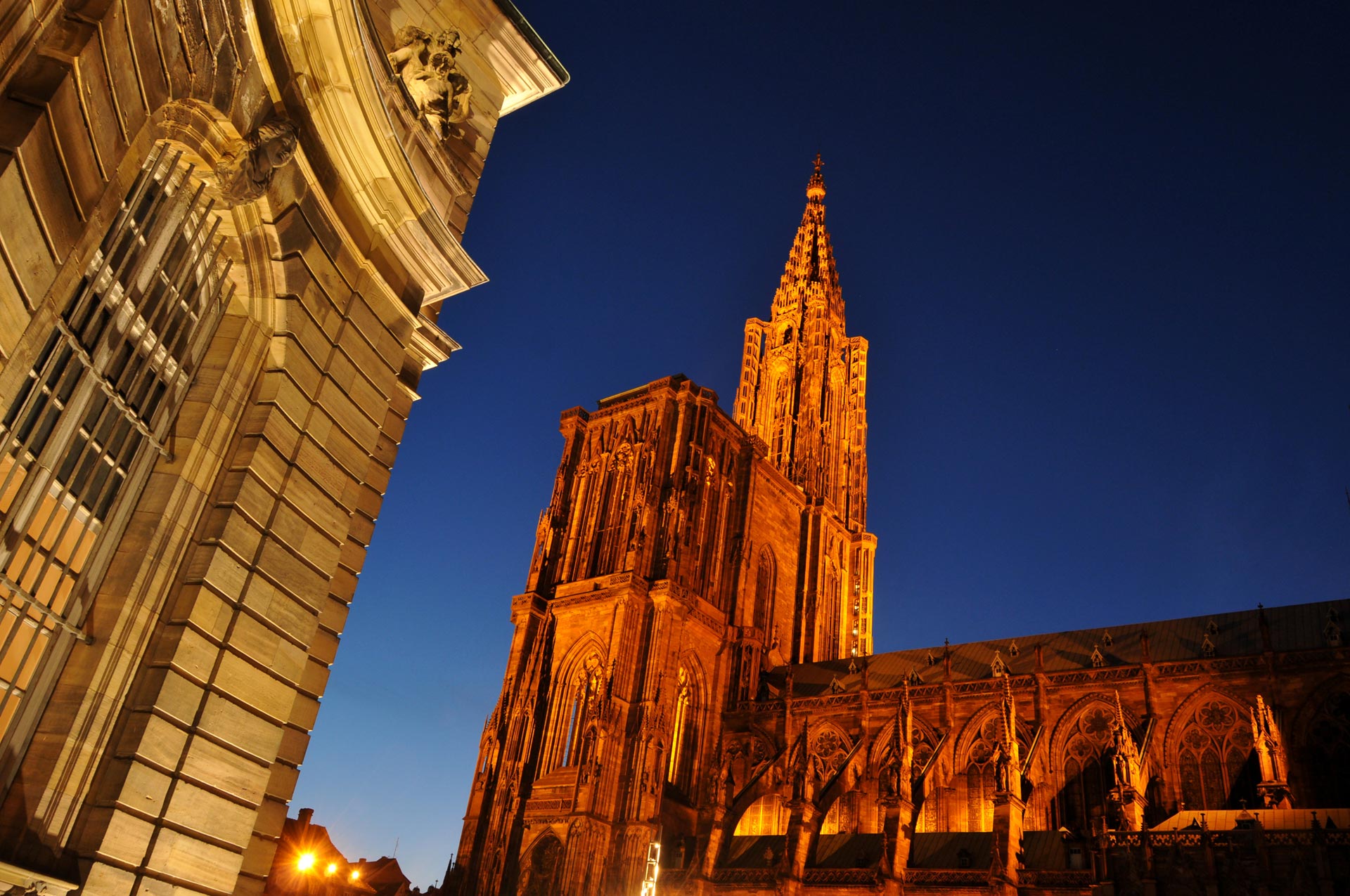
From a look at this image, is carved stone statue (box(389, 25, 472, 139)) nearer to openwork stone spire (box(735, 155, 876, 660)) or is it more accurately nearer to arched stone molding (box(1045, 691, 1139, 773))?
arched stone molding (box(1045, 691, 1139, 773))

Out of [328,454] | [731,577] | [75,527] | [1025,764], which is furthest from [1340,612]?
[75,527]

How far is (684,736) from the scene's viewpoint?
124ft

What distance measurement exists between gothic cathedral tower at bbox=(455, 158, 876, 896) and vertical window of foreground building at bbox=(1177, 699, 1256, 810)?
14.6m

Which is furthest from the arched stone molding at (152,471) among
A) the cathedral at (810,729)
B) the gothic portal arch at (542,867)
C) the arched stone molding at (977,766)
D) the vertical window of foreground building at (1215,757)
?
the vertical window of foreground building at (1215,757)

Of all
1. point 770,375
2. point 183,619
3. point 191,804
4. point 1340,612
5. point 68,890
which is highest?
point 770,375

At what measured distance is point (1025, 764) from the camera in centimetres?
3144

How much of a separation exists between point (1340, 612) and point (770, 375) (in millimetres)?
29424

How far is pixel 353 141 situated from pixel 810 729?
102 ft

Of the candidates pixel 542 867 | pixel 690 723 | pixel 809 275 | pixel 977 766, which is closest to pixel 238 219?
pixel 542 867

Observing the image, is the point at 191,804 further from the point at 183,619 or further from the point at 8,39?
the point at 8,39

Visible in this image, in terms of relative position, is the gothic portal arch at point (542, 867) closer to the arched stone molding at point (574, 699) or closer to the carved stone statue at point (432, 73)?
the arched stone molding at point (574, 699)

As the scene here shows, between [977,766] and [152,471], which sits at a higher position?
[977,766]

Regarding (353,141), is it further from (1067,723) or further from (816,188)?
(816,188)

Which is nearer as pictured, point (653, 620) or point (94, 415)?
point (94, 415)
